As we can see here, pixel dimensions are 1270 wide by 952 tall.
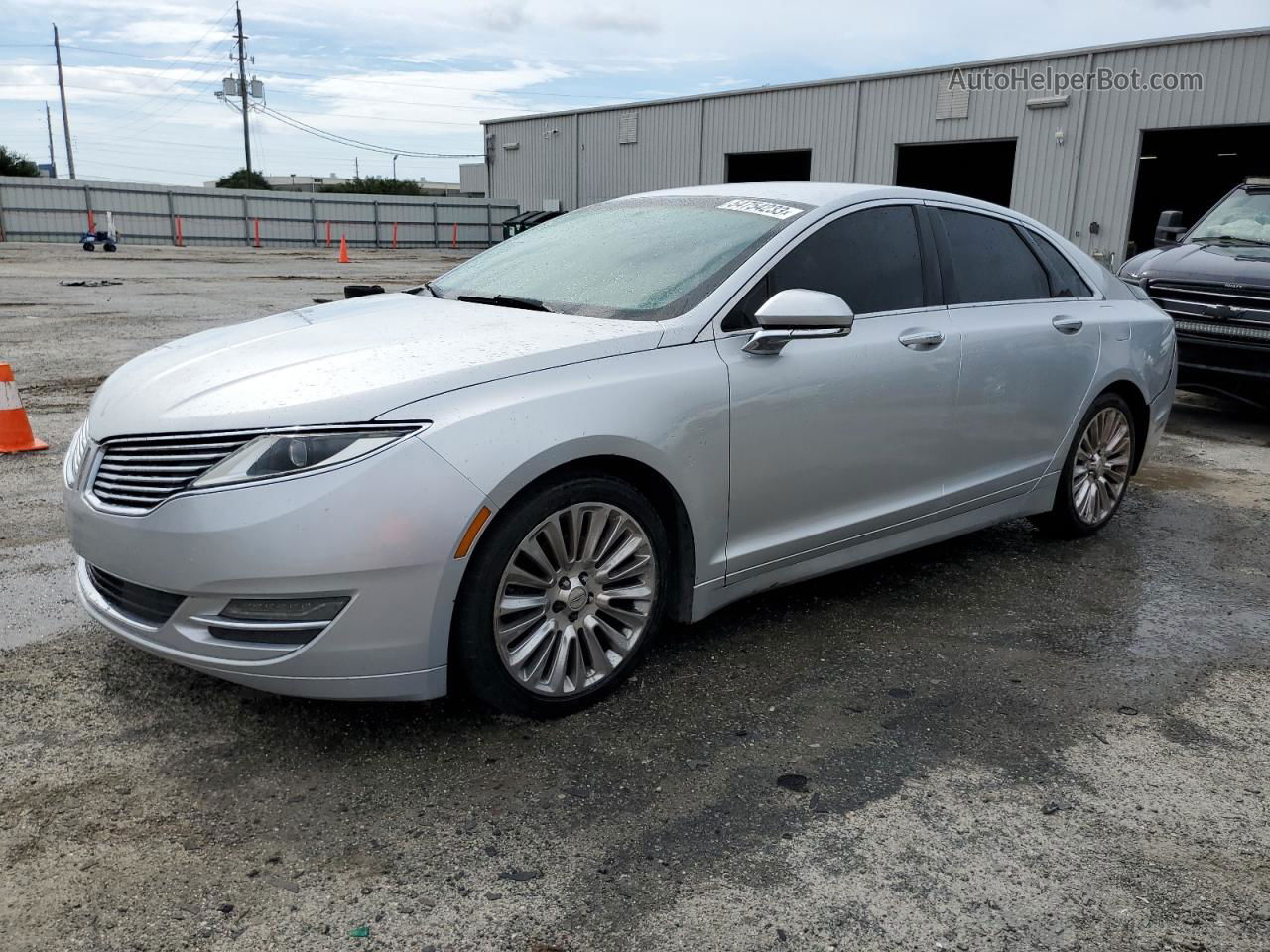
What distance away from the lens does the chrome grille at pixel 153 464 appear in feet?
9.37

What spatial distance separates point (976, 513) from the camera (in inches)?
181

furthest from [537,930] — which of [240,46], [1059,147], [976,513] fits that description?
[240,46]

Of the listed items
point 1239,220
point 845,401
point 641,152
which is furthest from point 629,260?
point 641,152

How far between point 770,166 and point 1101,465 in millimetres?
30668

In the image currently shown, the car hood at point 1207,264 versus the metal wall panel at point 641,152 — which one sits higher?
the metal wall panel at point 641,152

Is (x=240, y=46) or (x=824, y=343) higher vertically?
(x=240, y=46)

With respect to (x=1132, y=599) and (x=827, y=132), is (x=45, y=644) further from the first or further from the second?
(x=827, y=132)

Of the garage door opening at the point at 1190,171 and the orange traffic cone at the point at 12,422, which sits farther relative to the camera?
the garage door opening at the point at 1190,171

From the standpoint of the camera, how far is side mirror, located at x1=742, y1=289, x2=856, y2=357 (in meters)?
3.43

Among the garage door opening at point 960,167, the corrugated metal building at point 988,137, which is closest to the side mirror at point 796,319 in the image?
the corrugated metal building at point 988,137

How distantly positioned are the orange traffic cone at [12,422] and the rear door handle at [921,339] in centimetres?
515

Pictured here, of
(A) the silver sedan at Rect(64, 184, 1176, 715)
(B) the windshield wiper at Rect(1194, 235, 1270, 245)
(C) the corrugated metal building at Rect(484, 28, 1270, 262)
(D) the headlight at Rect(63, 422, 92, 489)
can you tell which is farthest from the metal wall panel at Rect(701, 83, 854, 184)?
(D) the headlight at Rect(63, 422, 92, 489)

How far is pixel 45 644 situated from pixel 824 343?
295cm

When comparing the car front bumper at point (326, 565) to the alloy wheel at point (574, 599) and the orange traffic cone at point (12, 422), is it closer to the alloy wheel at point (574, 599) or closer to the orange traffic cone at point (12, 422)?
the alloy wheel at point (574, 599)
